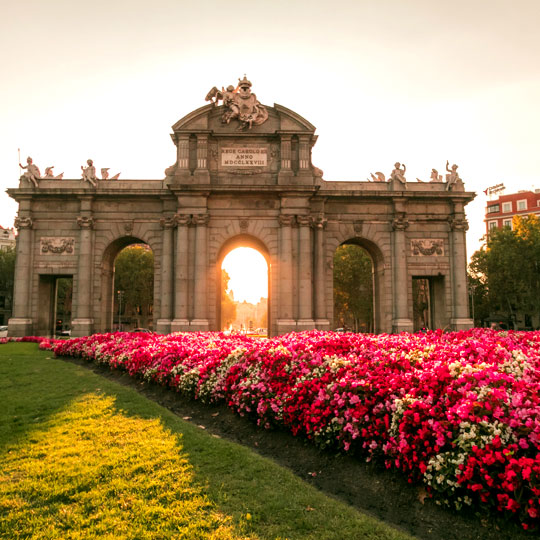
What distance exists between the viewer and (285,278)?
95.3 ft

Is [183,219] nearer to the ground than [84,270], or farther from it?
farther from it

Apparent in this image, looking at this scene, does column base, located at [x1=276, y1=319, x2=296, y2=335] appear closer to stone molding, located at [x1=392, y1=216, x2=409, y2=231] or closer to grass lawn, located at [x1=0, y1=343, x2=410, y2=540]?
stone molding, located at [x1=392, y1=216, x2=409, y2=231]

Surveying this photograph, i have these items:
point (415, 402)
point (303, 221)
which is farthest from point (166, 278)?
point (415, 402)

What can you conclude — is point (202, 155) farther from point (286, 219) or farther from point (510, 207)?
point (510, 207)

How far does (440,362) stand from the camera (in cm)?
867

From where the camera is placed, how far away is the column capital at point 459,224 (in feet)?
104

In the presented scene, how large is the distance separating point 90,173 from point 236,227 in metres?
10.5

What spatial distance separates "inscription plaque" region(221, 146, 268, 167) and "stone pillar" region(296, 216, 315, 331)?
4652 millimetres

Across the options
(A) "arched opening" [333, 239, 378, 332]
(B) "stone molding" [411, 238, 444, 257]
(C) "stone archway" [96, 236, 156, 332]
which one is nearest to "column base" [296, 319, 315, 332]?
(B) "stone molding" [411, 238, 444, 257]

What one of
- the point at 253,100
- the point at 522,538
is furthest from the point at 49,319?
the point at 522,538

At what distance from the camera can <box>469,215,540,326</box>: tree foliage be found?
47.0m

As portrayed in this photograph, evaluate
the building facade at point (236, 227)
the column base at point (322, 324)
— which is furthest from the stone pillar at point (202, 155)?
the column base at point (322, 324)

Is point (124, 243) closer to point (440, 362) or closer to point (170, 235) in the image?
point (170, 235)

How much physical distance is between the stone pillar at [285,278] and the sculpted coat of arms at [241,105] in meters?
6.66
